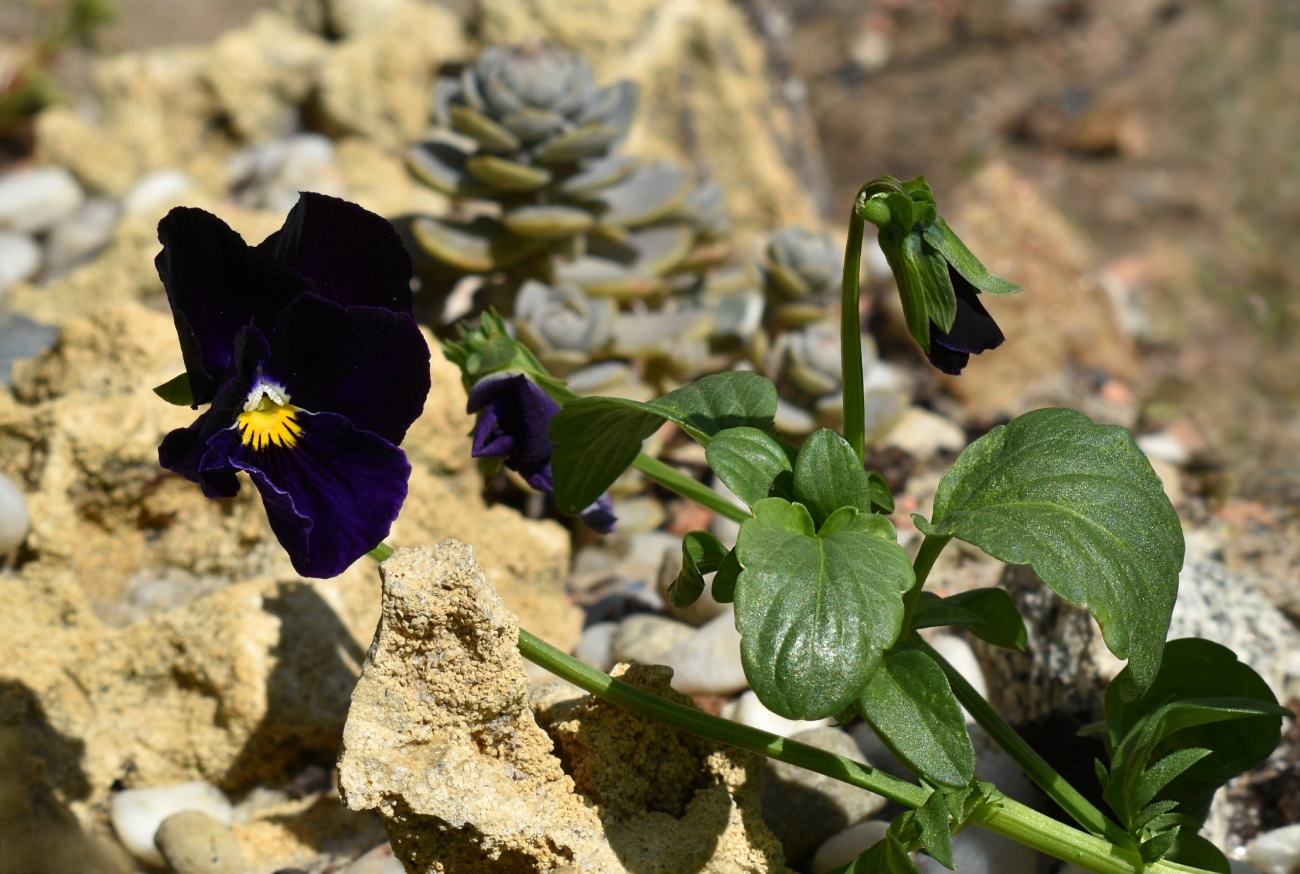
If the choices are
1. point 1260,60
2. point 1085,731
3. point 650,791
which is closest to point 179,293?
point 650,791

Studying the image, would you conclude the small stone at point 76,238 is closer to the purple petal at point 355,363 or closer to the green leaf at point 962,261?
the purple petal at point 355,363

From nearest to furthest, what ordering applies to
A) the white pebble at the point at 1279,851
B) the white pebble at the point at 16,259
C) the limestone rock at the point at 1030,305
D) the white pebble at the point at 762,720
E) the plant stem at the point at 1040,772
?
1. the plant stem at the point at 1040,772
2. the white pebble at the point at 1279,851
3. the white pebble at the point at 762,720
4. the limestone rock at the point at 1030,305
5. the white pebble at the point at 16,259

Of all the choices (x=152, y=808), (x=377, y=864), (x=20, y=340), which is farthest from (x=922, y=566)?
(x=20, y=340)

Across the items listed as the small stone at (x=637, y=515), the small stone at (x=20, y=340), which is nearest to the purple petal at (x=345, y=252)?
the small stone at (x=637, y=515)

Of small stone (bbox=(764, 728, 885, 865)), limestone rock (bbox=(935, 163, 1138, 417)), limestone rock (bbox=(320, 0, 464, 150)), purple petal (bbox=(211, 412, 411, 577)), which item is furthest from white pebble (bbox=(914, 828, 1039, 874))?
limestone rock (bbox=(320, 0, 464, 150))

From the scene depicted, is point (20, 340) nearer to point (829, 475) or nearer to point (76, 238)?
point (76, 238)

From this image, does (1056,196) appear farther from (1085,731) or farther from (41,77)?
(41,77)

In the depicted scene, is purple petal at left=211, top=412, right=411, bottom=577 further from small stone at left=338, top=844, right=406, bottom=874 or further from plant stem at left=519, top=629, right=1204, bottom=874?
small stone at left=338, top=844, right=406, bottom=874
